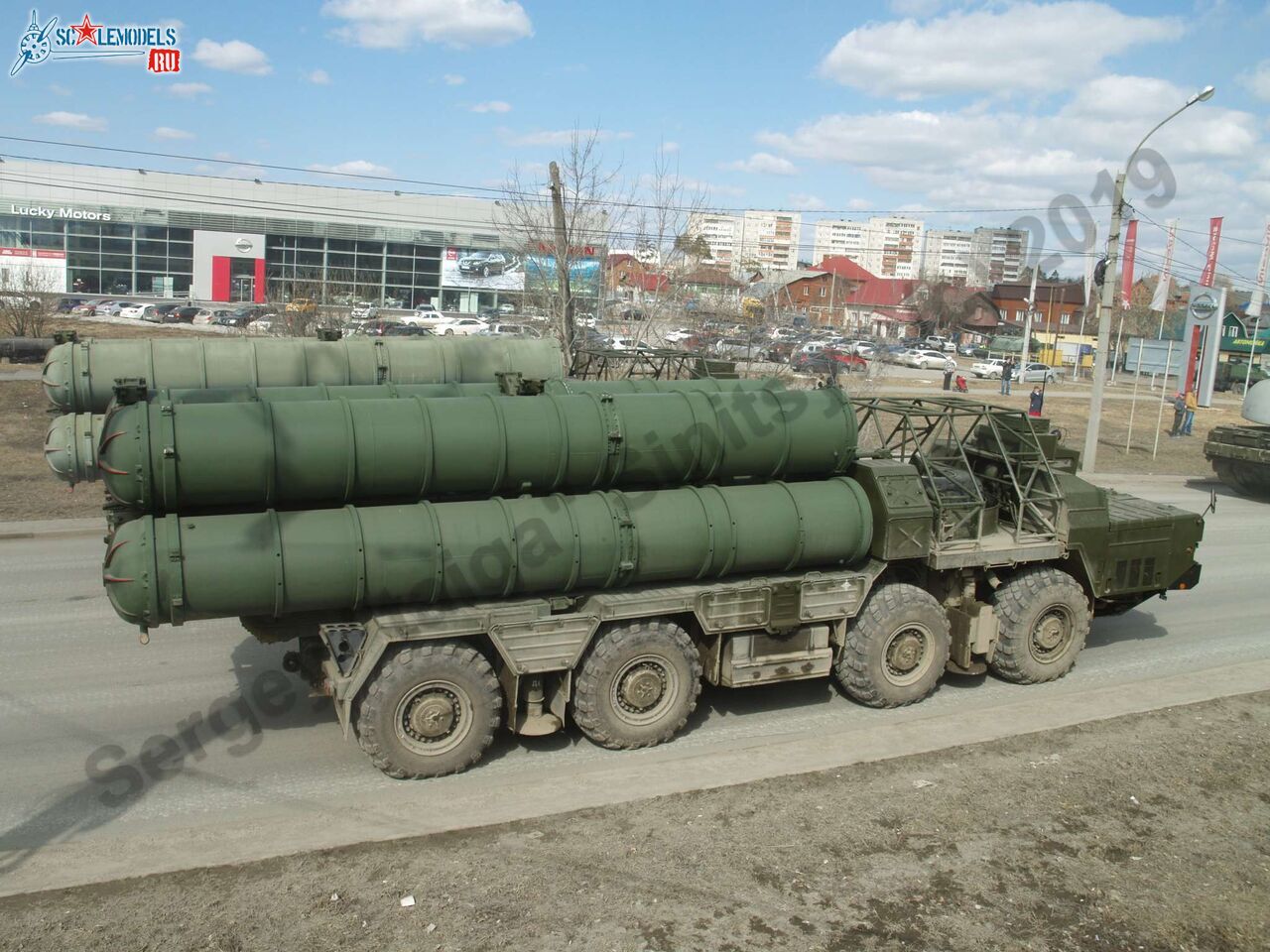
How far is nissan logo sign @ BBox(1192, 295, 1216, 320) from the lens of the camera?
34.7 meters

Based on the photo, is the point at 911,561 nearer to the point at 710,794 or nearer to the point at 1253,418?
the point at 710,794

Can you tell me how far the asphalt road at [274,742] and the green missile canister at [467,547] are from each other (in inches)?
52.8

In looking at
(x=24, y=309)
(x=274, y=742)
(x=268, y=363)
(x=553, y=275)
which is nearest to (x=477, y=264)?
(x=24, y=309)

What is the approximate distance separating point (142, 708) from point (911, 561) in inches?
269

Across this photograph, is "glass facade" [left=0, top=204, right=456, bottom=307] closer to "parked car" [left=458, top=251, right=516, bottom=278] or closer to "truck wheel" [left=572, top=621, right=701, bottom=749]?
"parked car" [left=458, top=251, right=516, bottom=278]

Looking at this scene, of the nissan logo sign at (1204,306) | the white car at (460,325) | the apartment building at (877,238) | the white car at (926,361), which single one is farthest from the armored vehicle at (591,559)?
the apartment building at (877,238)

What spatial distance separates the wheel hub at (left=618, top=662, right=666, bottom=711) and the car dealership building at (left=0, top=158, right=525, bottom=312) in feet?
191

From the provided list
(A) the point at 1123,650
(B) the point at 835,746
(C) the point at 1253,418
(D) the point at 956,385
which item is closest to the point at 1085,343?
(D) the point at 956,385

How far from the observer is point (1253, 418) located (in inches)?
901

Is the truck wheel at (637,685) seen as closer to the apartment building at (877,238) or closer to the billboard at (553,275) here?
the billboard at (553,275)

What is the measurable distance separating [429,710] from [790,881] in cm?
289

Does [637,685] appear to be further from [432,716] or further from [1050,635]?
[1050,635]

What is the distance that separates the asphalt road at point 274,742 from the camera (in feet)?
22.4

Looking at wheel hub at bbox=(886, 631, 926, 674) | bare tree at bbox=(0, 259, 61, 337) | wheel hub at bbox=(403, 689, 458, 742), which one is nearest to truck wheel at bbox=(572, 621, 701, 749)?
wheel hub at bbox=(403, 689, 458, 742)
